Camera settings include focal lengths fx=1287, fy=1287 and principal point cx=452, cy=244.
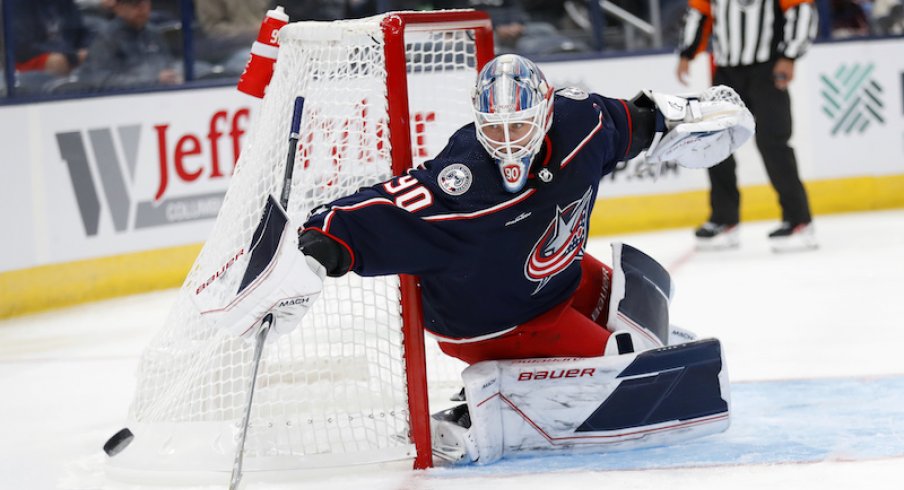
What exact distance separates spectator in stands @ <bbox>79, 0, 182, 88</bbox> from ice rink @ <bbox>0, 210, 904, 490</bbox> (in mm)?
977

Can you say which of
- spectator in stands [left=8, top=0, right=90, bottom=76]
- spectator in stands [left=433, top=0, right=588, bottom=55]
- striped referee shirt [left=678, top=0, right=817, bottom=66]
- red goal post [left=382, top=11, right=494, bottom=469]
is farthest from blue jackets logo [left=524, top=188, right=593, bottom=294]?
spectator in stands [left=433, top=0, right=588, bottom=55]

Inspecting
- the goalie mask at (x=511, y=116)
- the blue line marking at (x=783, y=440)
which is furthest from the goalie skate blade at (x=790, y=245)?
the goalie mask at (x=511, y=116)

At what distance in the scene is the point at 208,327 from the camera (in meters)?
3.03

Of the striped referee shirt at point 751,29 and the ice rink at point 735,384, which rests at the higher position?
the striped referee shirt at point 751,29

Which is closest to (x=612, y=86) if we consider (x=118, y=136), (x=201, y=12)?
(x=201, y=12)

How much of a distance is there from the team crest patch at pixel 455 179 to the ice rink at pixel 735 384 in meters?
0.61

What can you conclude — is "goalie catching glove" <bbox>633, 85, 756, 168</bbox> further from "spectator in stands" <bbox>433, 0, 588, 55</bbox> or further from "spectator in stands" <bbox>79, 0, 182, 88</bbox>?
"spectator in stands" <bbox>433, 0, 588, 55</bbox>

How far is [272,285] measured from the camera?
2451mm

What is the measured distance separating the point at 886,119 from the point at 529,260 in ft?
14.2

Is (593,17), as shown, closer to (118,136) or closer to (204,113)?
(204,113)

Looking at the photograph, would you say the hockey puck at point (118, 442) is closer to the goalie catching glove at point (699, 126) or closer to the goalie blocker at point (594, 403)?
the goalie blocker at point (594, 403)

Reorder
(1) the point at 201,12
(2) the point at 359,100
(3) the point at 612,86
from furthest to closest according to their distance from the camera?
(3) the point at 612,86, (1) the point at 201,12, (2) the point at 359,100

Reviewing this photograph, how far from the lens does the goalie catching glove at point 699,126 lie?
3.00 m

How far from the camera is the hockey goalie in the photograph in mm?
2555
